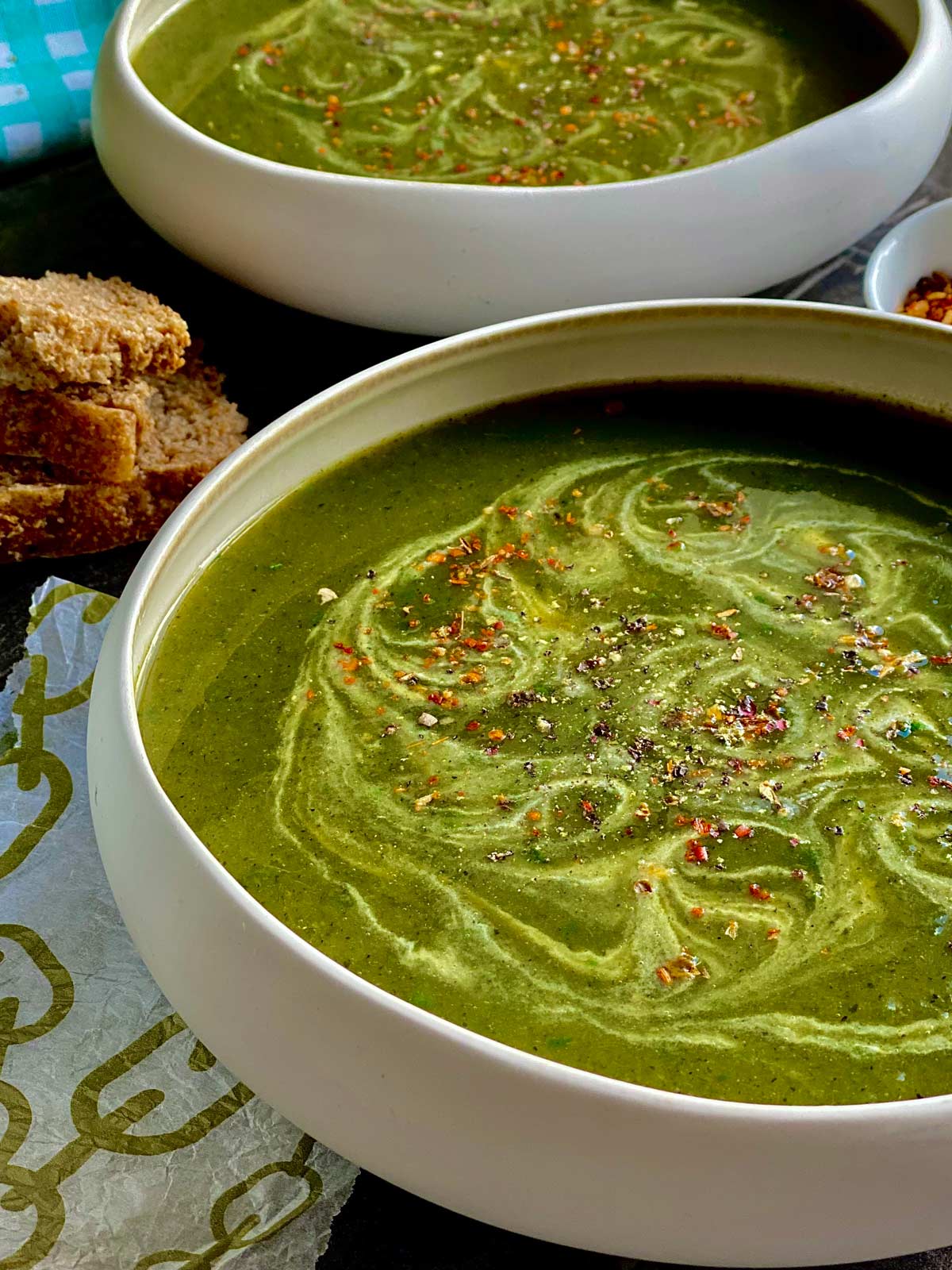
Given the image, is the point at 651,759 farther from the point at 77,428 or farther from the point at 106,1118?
the point at 77,428

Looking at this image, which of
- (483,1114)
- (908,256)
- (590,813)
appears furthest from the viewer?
(908,256)

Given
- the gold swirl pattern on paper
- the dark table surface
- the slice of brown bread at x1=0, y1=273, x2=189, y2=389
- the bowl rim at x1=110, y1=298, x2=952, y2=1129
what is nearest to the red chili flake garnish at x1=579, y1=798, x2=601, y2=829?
the gold swirl pattern on paper

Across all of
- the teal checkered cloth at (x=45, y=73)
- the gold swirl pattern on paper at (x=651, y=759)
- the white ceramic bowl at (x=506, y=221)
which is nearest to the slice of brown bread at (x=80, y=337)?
the white ceramic bowl at (x=506, y=221)

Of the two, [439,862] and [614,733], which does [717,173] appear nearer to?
[614,733]

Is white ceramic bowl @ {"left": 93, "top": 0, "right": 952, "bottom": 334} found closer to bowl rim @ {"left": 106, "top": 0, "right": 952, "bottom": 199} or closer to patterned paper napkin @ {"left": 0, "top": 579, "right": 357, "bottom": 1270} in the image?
bowl rim @ {"left": 106, "top": 0, "right": 952, "bottom": 199}

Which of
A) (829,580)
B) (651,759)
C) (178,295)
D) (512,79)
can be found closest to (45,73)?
(178,295)

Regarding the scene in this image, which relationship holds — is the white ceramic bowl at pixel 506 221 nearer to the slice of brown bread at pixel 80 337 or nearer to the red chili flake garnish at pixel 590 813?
the slice of brown bread at pixel 80 337
